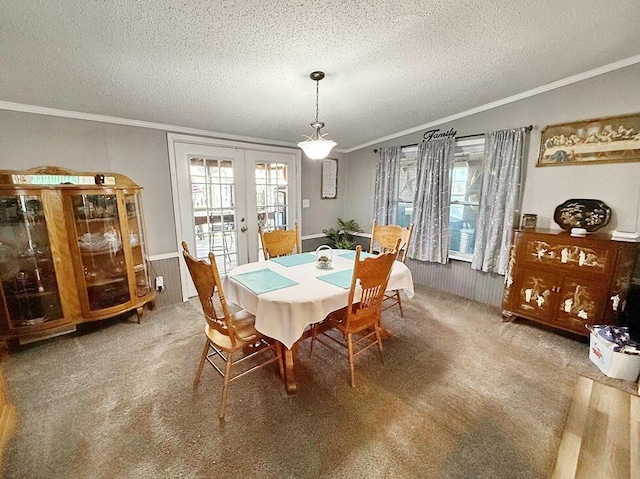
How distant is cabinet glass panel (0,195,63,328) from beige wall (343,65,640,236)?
4367mm

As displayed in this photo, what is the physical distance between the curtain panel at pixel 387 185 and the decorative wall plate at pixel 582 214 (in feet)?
6.09

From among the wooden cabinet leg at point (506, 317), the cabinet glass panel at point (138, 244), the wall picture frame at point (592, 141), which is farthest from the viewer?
the wooden cabinet leg at point (506, 317)

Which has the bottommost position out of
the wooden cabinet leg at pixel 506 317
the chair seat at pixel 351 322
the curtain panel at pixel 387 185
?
the wooden cabinet leg at pixel 506 317

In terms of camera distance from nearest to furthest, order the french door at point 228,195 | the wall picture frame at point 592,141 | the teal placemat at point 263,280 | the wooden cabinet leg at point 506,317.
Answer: the teal placemat at point 263,280
the wall picture frame at point 592,141
the wooden cabinet leg at point 506,317
the french door at point 228,195

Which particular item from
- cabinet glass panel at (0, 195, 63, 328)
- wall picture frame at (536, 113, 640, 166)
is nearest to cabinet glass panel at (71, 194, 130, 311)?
cabinet glass panel at (0, 195, 63, 328)

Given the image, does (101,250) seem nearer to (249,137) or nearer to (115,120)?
(115,120)

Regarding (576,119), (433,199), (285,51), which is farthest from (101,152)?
(576,119)

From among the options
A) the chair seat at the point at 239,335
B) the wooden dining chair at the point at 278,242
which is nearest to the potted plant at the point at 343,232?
the wooden dining chair at the point at 278,242

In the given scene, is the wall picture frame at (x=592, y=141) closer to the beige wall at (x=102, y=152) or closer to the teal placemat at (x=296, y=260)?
the teal placemat at (x=296, y=260)

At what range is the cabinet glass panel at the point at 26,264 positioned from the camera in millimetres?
2195

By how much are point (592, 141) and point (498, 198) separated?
0.86m

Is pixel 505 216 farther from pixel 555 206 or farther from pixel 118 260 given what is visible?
pixel 118 260

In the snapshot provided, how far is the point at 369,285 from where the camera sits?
1801mm

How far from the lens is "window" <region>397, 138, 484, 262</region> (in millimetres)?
3307
